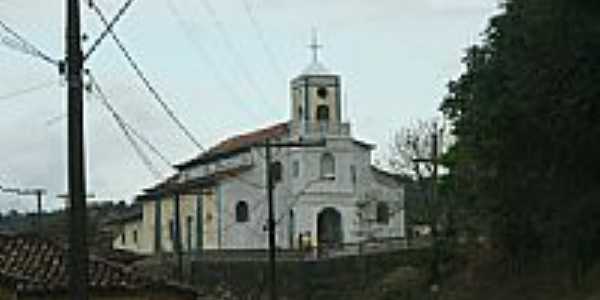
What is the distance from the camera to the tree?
155 ft

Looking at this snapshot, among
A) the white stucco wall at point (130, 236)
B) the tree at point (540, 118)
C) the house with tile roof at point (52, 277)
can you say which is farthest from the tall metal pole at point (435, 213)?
the white stucco wall at point (130, 236)

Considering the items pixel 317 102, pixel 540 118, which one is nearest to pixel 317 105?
pixel 317 102

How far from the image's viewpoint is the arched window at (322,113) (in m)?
114

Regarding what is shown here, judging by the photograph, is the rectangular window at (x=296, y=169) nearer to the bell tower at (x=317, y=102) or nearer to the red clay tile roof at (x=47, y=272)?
the bell tower at (x=317, y=102)

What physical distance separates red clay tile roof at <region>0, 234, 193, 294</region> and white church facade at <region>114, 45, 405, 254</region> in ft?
243

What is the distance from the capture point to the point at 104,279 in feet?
112

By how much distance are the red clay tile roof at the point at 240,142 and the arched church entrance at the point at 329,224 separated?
701cm

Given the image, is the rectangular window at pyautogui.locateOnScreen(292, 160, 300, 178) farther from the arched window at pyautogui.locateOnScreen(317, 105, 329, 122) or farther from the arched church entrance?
the arched window at pyautogui.locateOnScreen(317, 105, 329, 122)

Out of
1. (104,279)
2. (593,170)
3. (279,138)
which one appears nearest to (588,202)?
(593,170)

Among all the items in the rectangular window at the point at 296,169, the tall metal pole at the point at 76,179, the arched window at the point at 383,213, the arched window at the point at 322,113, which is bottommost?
the tall metal pole at the point at 76,179

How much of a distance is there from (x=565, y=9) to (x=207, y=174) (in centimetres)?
7218

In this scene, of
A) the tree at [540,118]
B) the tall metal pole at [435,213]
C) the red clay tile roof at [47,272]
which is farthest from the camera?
the tall metal pole at [435,213]

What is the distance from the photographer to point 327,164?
115 metres

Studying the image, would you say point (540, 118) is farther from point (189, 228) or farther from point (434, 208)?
point (189, 228)
